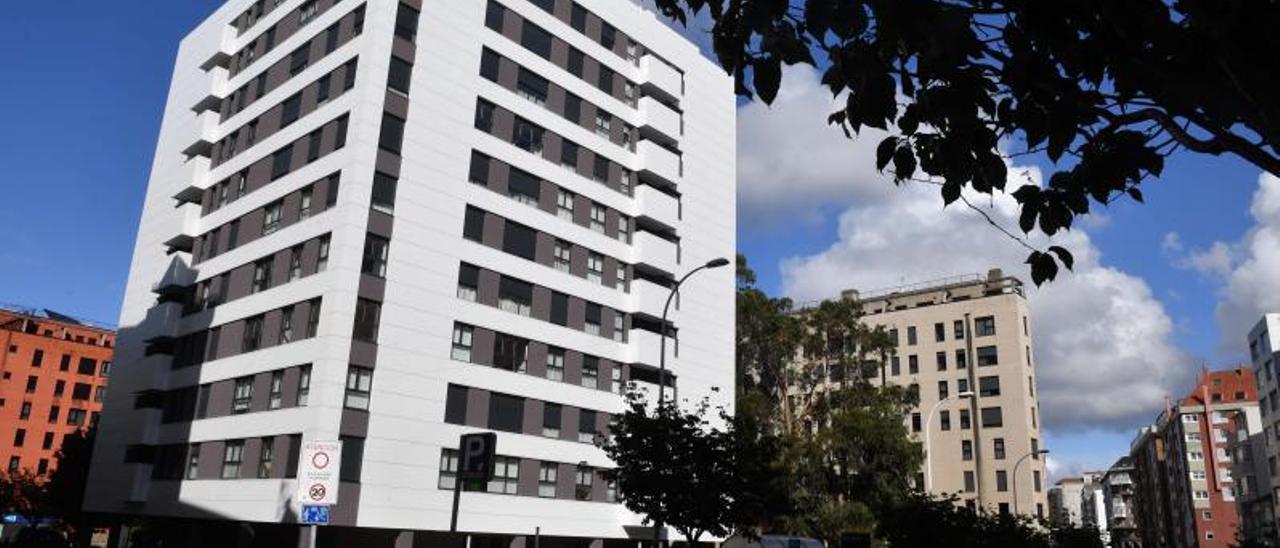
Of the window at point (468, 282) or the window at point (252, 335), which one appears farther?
the window at point (468, 282)

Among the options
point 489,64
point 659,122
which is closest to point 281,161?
point 489,64

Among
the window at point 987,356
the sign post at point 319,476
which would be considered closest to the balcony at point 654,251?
the sign post at point 319,476

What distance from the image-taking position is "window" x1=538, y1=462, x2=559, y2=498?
38281 mm

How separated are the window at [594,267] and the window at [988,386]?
150 ft

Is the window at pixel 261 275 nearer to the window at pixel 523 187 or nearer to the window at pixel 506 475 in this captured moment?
the window at pixel 523 187

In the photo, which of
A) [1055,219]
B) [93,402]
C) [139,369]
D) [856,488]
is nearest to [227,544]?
[139,369]

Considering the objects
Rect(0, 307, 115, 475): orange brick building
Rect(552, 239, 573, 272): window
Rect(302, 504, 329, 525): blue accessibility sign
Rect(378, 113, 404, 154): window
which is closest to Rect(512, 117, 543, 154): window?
Rect(552, 239, 573, 272): window

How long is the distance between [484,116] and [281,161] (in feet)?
28.1

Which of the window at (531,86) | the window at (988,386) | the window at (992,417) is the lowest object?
the window at (992,417)

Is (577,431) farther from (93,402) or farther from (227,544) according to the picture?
(93,402)

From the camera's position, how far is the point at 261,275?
38219mm

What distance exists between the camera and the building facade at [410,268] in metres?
34.1

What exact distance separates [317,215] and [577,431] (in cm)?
1361

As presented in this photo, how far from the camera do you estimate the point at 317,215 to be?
118 feet
